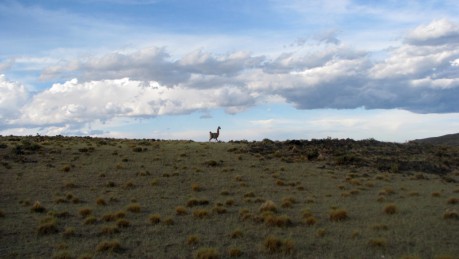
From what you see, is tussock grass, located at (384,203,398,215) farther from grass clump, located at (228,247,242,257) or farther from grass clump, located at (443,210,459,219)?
grass clump, located at (228,247,242,257)

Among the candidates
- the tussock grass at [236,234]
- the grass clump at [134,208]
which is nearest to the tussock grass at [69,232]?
the grass clump at [134,208]

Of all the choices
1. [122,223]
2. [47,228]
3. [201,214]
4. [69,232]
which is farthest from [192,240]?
[47,228]

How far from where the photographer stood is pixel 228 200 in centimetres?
2303

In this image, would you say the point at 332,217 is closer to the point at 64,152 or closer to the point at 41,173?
the point at 41,173

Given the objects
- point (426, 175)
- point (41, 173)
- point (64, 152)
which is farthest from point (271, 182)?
point (64, 152)

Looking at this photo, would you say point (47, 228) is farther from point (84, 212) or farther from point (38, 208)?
point (38, 208)

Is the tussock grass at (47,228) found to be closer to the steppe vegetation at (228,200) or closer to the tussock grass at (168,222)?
the steppe vegetation at (228,200)

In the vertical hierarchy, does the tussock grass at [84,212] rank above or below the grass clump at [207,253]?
above

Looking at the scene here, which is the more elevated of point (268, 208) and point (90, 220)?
point (268, 208)

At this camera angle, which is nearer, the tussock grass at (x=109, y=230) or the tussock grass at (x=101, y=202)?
the tussock grass at (x=109, y=230)

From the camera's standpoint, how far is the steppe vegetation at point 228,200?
15.2 meters

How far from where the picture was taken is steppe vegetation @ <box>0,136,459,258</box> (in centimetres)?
1525

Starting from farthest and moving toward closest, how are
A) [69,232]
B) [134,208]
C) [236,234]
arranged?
[134,208], [69,232], [236,234]

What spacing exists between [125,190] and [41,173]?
24.7ft
